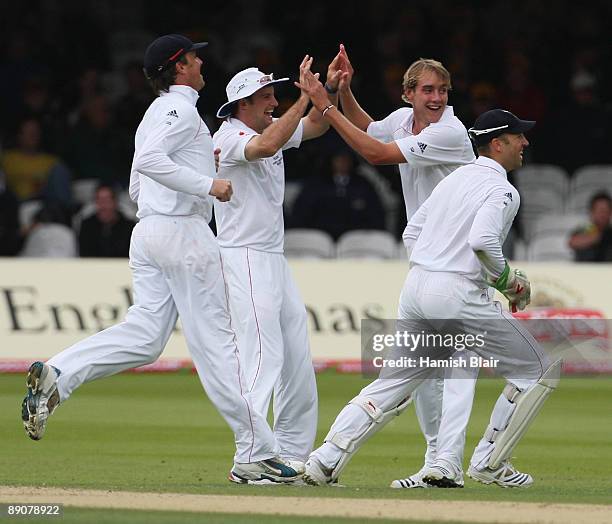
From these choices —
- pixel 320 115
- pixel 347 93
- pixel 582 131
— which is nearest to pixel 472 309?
pixel 320 115

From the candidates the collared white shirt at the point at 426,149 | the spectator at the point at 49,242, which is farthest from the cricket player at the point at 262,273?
the spectator at the point at 49,242

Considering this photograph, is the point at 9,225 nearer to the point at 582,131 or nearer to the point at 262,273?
the point at 582,131

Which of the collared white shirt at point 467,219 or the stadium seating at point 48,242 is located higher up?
the collared white shirt at point 467,219

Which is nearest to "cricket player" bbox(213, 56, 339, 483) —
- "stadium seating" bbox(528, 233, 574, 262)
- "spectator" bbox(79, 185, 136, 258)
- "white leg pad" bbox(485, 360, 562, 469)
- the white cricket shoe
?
the white cricket shoe

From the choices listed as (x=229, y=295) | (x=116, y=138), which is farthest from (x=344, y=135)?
(x=116, y=138)

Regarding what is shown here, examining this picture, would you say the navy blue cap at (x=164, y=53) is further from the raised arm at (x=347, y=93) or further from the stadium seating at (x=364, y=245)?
the stadium seating at (x=364, y=245)

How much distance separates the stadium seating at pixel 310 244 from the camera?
16.6 meters

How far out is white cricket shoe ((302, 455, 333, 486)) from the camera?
7.75 m

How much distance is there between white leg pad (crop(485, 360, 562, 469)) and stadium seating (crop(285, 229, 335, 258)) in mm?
8730

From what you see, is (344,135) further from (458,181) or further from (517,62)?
(517,62)

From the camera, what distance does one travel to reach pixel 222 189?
7.64m

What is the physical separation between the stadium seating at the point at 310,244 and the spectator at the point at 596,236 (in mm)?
2602

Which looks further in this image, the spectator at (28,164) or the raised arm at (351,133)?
the spectator at (28,164)

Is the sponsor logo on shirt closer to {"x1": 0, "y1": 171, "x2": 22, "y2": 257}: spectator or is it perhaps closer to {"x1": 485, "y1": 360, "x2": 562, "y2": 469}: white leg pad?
{"x1": 485, "y1": 360, "x2": 562, "y2": 469}: white leg pad
